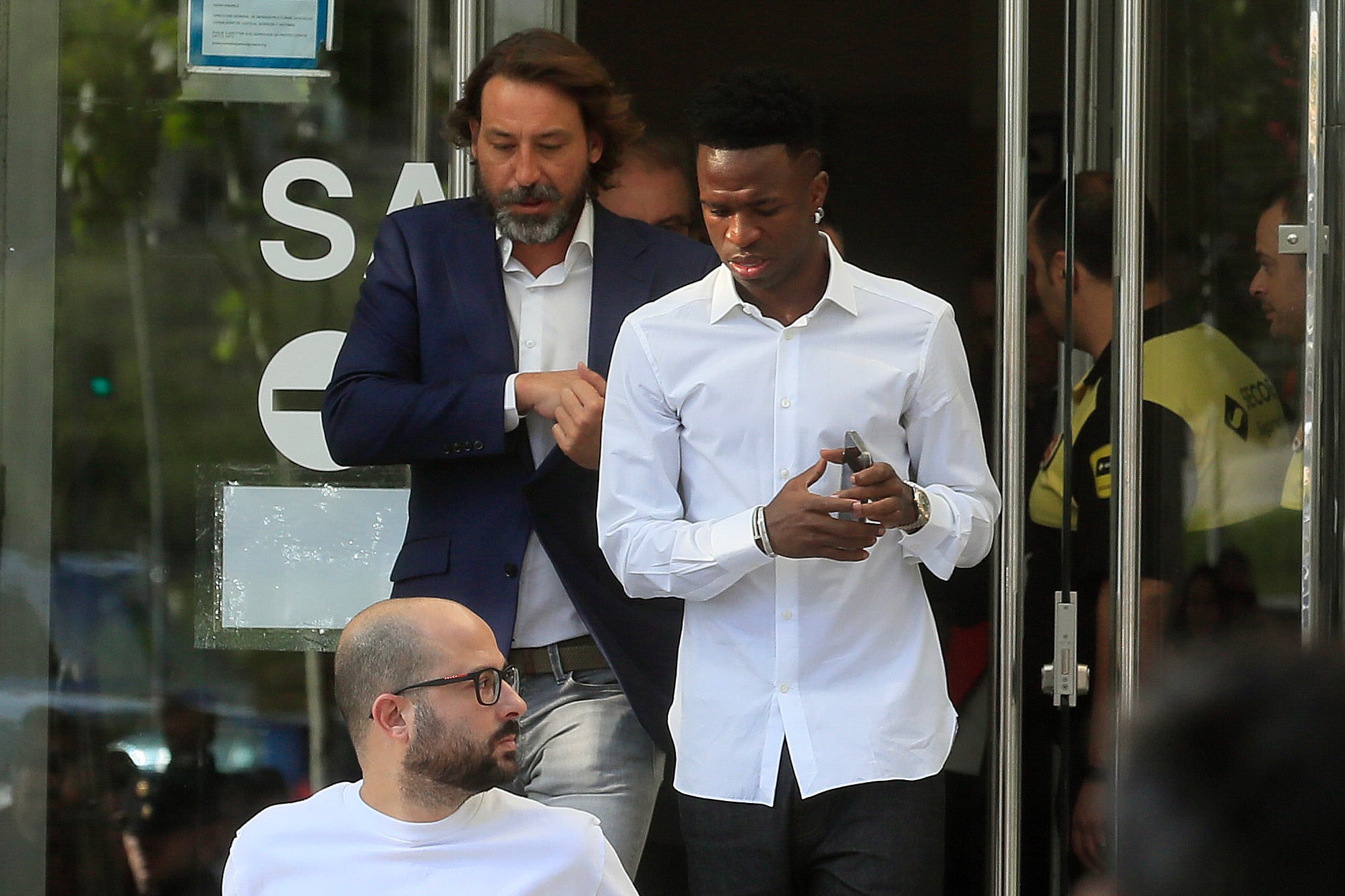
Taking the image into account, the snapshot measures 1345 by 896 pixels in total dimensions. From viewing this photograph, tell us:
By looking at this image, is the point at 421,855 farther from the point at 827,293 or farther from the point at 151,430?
the point at 151,430

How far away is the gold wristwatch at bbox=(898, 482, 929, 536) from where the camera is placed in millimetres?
2885

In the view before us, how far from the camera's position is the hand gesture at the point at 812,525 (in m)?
2.81

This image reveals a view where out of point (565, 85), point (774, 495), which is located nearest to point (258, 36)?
point (565, 85)

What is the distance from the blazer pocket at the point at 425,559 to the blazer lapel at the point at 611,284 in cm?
Answer: 45

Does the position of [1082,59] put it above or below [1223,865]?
above

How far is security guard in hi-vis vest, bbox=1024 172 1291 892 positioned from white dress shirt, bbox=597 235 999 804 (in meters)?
0.94

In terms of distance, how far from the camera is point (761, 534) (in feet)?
9.43

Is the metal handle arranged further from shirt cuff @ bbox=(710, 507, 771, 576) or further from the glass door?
shirt cuff @ bbox=(710, 507, 771, 576)

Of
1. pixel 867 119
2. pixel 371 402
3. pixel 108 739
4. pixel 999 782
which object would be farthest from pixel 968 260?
pixel 108 739

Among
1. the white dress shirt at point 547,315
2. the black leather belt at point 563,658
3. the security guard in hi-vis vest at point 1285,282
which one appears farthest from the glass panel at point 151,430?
the security guard in hi-vis vest at point 1285,282

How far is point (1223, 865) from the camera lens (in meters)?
0.81

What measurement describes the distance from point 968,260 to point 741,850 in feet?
5.62

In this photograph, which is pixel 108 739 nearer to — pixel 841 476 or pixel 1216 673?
pixel 841 476

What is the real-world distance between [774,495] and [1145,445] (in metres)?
1.33
